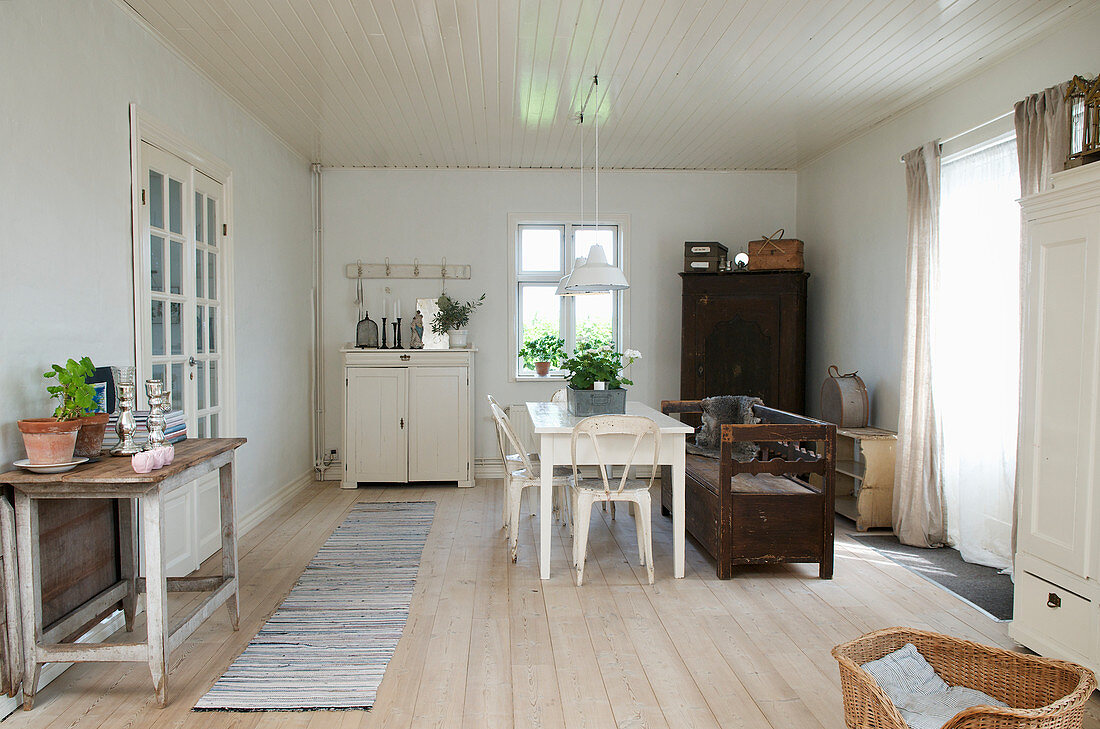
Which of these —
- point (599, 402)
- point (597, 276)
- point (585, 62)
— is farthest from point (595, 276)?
point (585, 62)

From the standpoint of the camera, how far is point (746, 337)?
18.9 ft

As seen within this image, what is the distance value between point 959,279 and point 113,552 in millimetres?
4686

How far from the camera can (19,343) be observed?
8.03ft

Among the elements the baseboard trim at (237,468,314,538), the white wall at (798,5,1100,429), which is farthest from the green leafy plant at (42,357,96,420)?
the white wall at (798,5,1100,429)

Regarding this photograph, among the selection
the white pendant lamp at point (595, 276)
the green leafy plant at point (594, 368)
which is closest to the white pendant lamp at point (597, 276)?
the white pendant lamp at point (595, 276)

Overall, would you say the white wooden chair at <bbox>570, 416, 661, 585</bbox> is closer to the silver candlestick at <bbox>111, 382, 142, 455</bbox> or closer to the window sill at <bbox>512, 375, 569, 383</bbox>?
the silver candlestick at <bbox>111, 382, 142, 455</bbox>

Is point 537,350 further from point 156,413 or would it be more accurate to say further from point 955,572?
point 156,413

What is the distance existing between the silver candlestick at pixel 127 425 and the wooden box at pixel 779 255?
15.2 feet

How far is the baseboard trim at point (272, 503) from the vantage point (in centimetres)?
451

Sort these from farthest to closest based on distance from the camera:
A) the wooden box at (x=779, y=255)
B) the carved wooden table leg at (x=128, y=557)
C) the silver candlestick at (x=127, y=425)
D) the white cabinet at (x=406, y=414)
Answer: the white cabinet at (x=406, y=414) < the wooden box at (x=779, y=255) < the carved wooden table leg at (x=128, y=557) < the silver candlestick at (x=127, y=425)

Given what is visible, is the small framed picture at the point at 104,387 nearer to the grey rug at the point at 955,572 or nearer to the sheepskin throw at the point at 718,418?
the sheepskin throw at the point at 718,418

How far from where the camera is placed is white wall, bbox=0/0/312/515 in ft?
7.94

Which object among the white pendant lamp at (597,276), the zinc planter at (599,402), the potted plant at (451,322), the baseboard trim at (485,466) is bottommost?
the baseboard trim at (485,466)

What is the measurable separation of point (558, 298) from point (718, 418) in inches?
90.1
